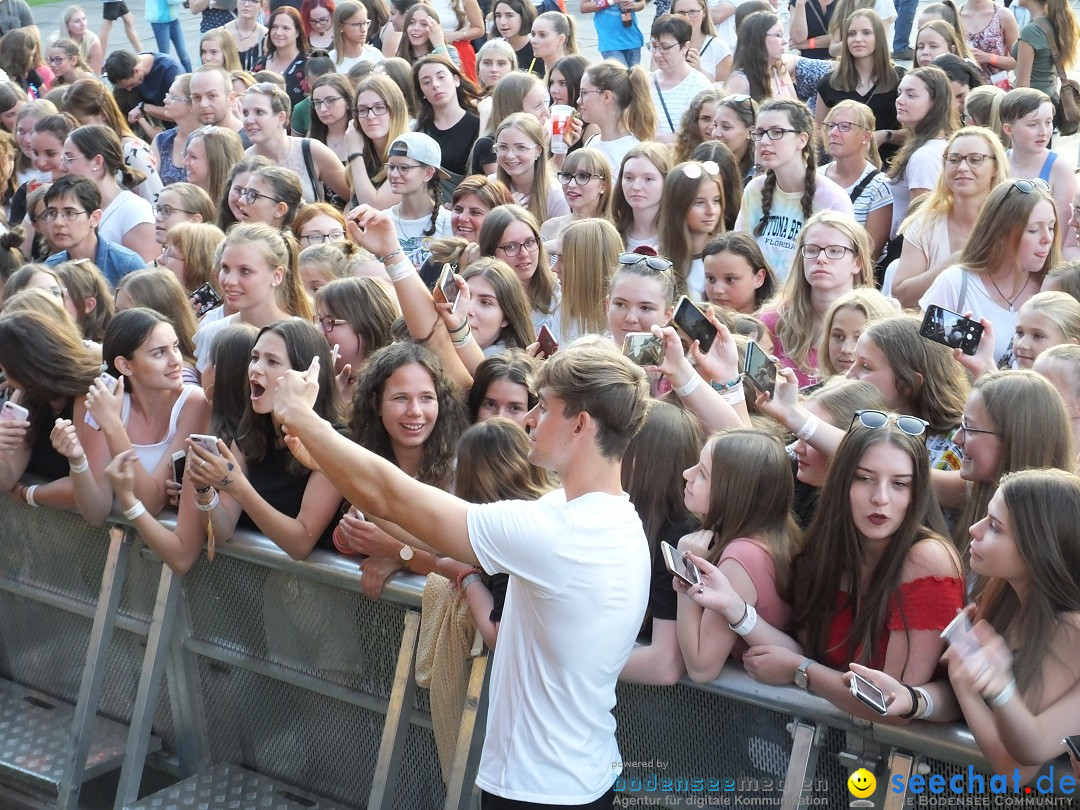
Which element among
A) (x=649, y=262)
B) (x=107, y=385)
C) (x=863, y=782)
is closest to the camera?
(x=863, y=782)

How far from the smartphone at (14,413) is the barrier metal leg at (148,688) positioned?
82 cm

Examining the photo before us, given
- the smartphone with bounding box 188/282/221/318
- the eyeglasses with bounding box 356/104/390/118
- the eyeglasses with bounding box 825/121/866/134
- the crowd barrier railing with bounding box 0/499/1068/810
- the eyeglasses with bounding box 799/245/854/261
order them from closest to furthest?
the crowd barrier railing with bounding box 0/499/1068/810 < the eyeglasses with bounding box 799/245/854/261 < the smartphone with bounding box 188/282/221/318 < the eyeglasses with bounding box 825/121/866/134 < the eyeglasses with bounding box 356/104/390/118

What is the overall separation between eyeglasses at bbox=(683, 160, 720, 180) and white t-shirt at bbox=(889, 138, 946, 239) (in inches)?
49.4

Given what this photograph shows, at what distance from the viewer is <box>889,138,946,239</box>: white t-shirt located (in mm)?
6973

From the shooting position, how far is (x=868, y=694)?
109 inches

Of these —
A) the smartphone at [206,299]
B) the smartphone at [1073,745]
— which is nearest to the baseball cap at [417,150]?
the smartphone at [206,299]

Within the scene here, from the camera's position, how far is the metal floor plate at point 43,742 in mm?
4336

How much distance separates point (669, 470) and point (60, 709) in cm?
259

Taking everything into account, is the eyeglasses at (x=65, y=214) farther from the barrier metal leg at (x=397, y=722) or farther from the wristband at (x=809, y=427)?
the wristband at (x=809, y=427)

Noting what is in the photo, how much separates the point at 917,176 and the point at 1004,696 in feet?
15.8

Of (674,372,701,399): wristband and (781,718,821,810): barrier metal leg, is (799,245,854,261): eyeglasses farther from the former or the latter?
(781,718,821,810): barrier metal leg

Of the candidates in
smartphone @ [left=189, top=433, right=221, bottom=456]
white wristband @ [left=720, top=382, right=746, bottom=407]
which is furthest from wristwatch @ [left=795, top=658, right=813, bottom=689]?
smartphone @ [left=189, top=433, right=221, bottom=456]

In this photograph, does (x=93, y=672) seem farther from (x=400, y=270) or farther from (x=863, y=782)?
(x=863, y=782)

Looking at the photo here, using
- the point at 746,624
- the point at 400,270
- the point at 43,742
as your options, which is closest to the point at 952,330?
the point at 746,624
